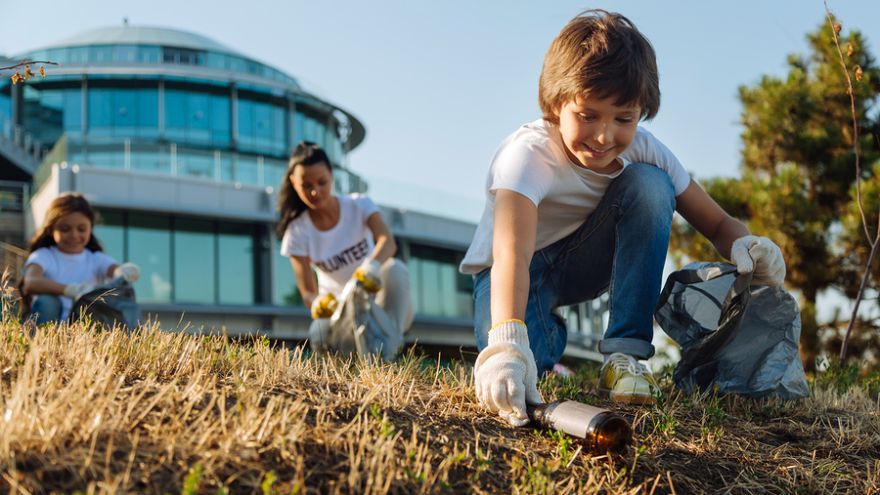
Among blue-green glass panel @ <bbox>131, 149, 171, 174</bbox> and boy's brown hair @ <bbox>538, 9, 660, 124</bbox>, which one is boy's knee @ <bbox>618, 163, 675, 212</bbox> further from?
blue-green glass panel @ <bbox>131, 149, 171, 174</bbox>

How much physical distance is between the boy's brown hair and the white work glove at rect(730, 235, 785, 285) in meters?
0.60

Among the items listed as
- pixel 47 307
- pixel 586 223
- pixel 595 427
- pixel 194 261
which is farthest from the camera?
pixel 194 261

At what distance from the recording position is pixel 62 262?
246 inches

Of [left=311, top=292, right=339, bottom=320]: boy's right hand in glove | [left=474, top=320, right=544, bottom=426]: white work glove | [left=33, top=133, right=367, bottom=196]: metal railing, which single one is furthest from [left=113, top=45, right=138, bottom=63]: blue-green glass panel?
[left=474, top=320, right=544, bottom=426]: white work glove

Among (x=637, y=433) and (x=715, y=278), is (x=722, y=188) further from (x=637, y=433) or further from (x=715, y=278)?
(x=637, y=433)

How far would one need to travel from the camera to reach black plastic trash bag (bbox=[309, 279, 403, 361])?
18.7 ft

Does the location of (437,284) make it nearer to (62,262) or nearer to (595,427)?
A: (62,262)

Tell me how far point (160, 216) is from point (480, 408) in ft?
69.0

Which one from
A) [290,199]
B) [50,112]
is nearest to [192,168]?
[50,112]

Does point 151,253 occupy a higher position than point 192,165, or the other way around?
point 192,165

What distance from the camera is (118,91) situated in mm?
32594

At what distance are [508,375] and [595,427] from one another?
1.06 feet

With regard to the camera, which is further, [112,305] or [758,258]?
[112,305]

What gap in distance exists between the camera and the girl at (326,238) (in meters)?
5.95
